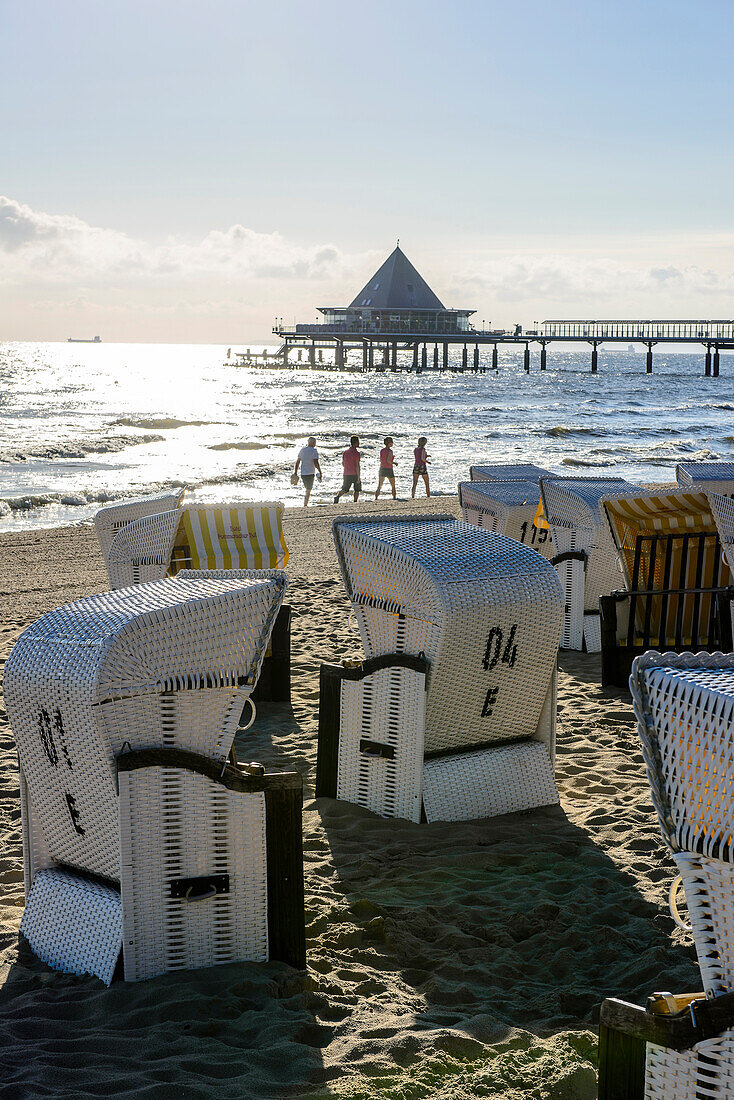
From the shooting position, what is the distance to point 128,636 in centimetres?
277

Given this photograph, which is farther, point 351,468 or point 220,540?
point 351,468

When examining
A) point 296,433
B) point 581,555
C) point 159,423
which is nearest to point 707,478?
point 581,555

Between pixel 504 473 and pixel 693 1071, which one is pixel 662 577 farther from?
pixel 693 1071

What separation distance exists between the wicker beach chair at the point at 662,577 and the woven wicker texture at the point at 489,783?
5.97 ft

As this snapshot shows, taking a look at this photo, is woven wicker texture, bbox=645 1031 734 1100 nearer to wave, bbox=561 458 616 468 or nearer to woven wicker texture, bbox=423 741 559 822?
woven wicker texture, bbox=423 741 559 822

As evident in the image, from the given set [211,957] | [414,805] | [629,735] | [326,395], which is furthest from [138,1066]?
[326,395]

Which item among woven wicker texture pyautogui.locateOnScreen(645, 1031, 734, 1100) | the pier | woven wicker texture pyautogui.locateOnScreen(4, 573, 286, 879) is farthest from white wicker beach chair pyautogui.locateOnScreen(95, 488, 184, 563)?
the pier

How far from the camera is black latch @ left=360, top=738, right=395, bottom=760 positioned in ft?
13.6

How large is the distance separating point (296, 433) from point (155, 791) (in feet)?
103

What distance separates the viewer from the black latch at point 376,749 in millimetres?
4137

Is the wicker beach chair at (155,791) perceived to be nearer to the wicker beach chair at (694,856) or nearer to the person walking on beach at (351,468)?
the wicker beach chair at (694,856)

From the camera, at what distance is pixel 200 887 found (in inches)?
114

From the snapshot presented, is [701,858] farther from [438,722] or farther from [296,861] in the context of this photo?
[438,722]

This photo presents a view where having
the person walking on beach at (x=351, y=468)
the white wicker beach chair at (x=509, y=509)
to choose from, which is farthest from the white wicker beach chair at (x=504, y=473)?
the person walking on beach at (x=351, y=468)
